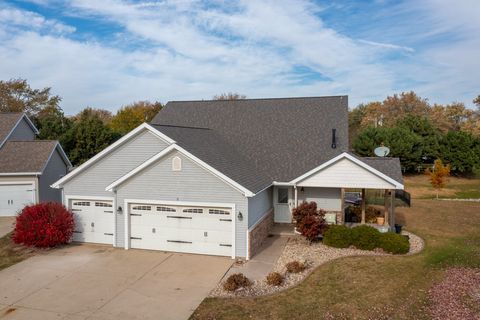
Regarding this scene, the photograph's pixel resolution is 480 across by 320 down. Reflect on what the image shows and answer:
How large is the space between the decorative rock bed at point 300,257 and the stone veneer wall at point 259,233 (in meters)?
1.15

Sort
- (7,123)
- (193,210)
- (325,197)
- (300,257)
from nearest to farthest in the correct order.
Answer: (300,257)
(193,210)
(325,197)
(7,123)

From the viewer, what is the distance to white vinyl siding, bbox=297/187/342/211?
1952 cm

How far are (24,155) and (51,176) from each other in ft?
6.82

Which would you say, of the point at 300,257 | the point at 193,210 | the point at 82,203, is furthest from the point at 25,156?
the point at 300,257

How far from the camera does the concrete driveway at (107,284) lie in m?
10.4

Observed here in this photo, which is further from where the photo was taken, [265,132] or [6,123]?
[6,123]

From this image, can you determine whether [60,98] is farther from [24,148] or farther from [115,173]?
[115,173]

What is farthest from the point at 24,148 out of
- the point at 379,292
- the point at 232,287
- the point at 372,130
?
the point at 372,130

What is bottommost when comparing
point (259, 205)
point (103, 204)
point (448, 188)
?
point (448, 188)

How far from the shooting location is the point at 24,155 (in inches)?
952

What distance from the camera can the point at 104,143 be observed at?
37.3 meters

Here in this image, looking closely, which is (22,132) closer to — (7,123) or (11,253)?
(7,123)

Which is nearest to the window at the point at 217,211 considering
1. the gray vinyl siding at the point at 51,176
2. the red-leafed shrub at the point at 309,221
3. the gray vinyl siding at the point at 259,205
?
the gray vinyl siding at the point at 259,205

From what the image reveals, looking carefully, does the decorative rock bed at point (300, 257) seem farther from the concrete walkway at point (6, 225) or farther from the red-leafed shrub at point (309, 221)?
the concrete walkway at point (6, 225)
